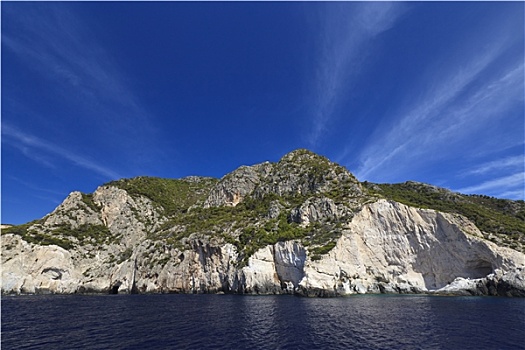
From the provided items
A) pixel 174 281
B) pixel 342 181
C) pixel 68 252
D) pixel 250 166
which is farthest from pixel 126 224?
pixel 342 181

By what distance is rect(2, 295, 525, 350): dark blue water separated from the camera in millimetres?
24859

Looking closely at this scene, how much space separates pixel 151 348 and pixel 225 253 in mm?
60288

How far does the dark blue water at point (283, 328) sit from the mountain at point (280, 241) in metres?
18.4

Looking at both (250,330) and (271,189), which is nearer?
(250,330)

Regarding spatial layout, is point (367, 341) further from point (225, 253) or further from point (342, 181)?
point (342, 181)

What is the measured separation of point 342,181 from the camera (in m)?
105

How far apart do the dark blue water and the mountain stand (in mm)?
18441

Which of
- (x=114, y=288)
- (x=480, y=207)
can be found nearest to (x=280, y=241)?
(x=114, y=288)

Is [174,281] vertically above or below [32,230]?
below

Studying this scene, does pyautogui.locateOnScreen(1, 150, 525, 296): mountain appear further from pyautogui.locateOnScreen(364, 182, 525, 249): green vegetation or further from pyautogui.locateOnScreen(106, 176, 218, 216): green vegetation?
pyautogui.locateOnScreen(106, 176, 218, 216): green vegetation

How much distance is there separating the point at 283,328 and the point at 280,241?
44.1 m

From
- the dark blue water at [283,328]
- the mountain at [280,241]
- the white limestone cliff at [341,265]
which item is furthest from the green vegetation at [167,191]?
the dark blue water at [283,328]

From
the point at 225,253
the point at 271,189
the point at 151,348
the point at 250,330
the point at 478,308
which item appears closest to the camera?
the point at 151,348

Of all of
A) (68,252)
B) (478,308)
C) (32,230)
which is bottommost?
(478,308)
